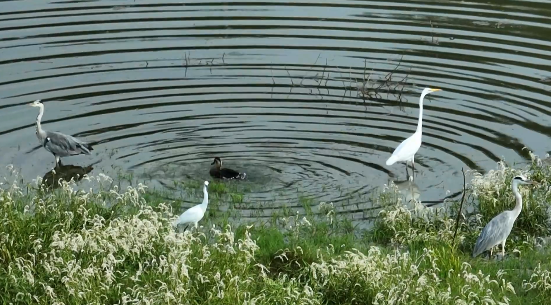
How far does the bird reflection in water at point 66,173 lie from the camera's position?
1623 cm

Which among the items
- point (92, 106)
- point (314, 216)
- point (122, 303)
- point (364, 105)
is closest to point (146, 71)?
point (92, 106)

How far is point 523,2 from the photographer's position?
84.5 feet

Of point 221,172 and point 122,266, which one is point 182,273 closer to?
point 122,266

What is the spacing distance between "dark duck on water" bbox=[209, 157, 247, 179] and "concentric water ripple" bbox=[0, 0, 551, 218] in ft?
0.92

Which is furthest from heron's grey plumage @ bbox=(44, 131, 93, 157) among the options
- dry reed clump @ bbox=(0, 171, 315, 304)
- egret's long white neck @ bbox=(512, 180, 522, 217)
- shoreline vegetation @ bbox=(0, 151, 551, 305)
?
egret's long white neck @ bbox=(512, 180, 522, 217)

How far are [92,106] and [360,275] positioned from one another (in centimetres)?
980

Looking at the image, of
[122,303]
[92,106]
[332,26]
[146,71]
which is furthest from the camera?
[332,26]

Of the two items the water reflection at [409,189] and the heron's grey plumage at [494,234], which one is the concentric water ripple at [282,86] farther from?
the heron's grey plumage at [494,234]

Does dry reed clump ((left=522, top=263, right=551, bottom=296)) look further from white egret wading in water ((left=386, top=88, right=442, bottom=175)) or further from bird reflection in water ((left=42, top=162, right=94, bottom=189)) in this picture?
bird reflection in water ((left=42, top=162, right=94, bottom=189))

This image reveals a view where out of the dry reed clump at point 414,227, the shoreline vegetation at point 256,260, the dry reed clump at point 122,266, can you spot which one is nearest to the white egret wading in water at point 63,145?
the shoreline vegetation at point 256,260

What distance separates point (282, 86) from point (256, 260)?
881cm

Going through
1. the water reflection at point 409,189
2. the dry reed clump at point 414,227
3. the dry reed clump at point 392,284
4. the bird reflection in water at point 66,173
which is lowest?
the water reflection at point 409,189

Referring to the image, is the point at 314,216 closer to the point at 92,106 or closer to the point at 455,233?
the point at 455,233

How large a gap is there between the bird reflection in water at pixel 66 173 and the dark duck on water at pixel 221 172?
2.15 metres
